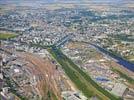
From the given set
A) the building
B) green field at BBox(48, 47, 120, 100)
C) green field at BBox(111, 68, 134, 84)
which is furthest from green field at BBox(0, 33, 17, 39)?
the building

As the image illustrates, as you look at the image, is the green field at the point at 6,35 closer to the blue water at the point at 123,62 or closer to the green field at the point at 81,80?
the green field at the point at 81,80

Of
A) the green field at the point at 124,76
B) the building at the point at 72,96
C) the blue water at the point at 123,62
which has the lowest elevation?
the blue water at the point at 123,62

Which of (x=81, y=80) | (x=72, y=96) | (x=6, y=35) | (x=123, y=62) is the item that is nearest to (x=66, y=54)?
(x=123, y=62)

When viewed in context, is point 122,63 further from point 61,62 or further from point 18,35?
point 18,35

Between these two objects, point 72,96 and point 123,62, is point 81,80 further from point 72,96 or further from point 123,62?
point 123,62

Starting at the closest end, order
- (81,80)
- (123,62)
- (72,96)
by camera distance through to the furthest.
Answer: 1. (72,96)
2. (81,80)
3. (123,62)

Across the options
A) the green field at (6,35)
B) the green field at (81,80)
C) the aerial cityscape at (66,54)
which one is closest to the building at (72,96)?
the aerial cityscape at (66,54)

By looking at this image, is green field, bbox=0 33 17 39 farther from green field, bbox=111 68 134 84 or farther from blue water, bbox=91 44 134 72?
green field, bbox=111 68 134 84
